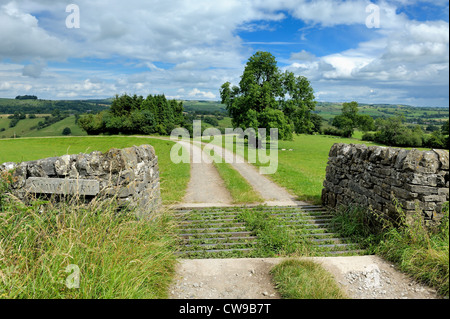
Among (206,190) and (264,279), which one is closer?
(264,279)

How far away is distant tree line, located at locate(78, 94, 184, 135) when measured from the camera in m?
52.4

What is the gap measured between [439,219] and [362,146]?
2837mm

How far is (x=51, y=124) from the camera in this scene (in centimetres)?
7944

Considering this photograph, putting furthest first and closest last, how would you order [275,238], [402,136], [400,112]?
[400,112]
[402,136]
[275,238]

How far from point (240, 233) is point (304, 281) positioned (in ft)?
8.92

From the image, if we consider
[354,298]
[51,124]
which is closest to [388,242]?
[354,298]

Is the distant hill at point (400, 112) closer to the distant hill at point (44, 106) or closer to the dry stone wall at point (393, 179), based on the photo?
the dry stone wall at point (393, 179)

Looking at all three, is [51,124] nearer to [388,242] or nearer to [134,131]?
[134,131]

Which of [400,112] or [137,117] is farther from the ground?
[400,112]

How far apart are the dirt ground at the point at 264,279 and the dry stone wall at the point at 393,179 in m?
1.56

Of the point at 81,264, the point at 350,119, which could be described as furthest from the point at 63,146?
the point at 350,119

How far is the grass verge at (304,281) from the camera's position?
4.02 meters

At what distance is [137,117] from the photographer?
171 ft

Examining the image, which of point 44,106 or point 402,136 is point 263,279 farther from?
point 44,106
